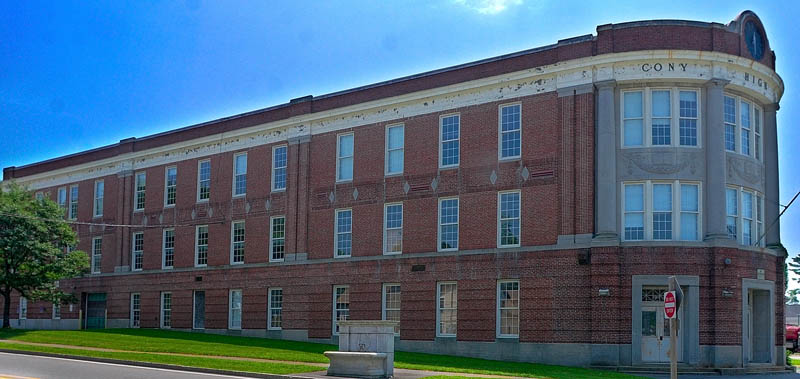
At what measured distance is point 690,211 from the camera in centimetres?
3475

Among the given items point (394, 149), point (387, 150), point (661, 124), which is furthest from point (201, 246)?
point (661, 124)

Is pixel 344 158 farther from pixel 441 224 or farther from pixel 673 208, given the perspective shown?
pixel 673 208

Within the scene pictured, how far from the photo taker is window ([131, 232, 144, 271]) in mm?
55125

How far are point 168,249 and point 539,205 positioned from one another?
2462 centimetres

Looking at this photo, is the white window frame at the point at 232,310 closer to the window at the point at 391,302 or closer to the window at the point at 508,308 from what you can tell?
the window at the point at 391,302

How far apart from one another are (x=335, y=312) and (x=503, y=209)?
33.1 ft

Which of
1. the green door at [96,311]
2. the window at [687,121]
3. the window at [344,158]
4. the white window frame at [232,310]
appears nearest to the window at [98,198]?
the green door at [96,311]

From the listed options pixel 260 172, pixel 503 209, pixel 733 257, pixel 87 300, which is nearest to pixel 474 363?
pixel 503 209

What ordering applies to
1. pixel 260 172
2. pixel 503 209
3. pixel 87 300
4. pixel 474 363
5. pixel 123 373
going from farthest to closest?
pixel 87 300 < pixel 260 172 < pixel 503 209 < pixel 474 363 < pixel 123 373

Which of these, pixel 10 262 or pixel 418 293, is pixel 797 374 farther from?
pixel 10 262

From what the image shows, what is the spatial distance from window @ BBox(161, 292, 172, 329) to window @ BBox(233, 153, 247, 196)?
7.56 metres

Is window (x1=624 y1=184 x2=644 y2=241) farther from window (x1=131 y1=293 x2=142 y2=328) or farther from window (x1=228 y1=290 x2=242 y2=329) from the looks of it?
window (x1=131 y1=293 x2=142 y2=328)

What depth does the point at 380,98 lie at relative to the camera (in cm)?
4253

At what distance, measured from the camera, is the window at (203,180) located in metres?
51.3
